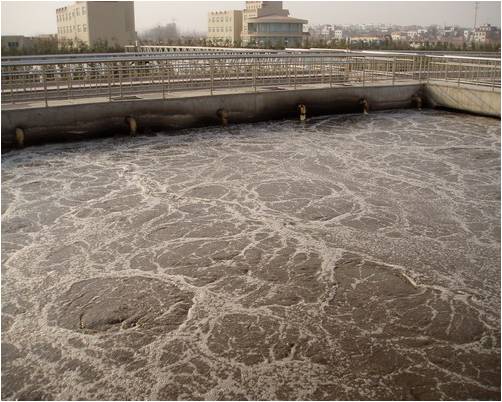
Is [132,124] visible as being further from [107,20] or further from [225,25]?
[225,25]

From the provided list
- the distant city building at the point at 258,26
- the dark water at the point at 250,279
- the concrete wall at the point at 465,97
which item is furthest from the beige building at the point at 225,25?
the dark water at the point at 250,279

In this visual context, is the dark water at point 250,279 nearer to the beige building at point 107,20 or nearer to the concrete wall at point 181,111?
the concrete wall at point 181,111

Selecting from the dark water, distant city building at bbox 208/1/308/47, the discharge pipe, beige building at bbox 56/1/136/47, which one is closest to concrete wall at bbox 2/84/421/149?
the discharge pipe

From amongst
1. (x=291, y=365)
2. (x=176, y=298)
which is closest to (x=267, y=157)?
(x=176, y=298)

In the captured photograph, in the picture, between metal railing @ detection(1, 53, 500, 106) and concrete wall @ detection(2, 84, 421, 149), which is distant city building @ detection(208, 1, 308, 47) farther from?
concrete wall @ detection(2, 84, 421, 149)

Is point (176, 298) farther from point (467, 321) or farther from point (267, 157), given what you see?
point (267, 157)

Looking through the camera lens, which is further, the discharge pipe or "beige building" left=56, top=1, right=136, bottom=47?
"beige building" left=56, top=1, right=136, bottom=47

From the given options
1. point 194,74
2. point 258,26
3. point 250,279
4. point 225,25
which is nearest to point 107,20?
point 258,26
